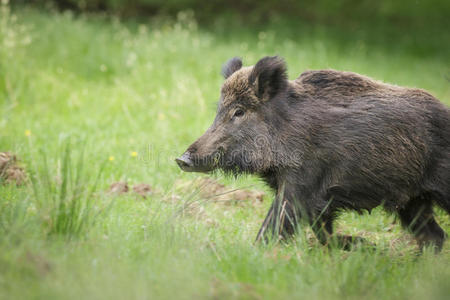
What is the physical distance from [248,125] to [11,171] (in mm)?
2297

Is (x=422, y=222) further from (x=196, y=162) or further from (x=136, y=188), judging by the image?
(x=136, y=188)

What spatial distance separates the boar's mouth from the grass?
28 cm

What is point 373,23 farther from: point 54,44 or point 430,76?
point 54,44

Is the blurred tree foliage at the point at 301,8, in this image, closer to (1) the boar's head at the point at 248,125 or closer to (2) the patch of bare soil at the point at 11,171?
(2) the patch of bare soil at the point at 11,171

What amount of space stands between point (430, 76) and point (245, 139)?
941 centimetres

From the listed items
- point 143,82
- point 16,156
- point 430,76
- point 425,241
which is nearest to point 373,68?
point 430,76

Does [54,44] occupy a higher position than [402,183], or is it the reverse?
[54,44]

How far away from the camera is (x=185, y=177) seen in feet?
18.7

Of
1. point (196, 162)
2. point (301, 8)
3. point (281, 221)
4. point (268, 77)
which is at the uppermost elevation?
point (301, 8)

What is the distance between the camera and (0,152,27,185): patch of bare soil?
14.8ft

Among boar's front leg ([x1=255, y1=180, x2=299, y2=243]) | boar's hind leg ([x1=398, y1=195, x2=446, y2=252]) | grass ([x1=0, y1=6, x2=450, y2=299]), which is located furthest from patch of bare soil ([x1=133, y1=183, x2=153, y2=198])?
boar's hind leg ([x1=398, y1=195, x2=446, y2=252])

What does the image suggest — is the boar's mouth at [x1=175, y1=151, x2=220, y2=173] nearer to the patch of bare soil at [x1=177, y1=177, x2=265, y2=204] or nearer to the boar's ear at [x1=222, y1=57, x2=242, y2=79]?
the boar's ear at [x1=222, y1=57, x2=242, y2=79]

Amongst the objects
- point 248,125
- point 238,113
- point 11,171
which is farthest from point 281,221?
point 11,171

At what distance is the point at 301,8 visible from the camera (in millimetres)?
17219
